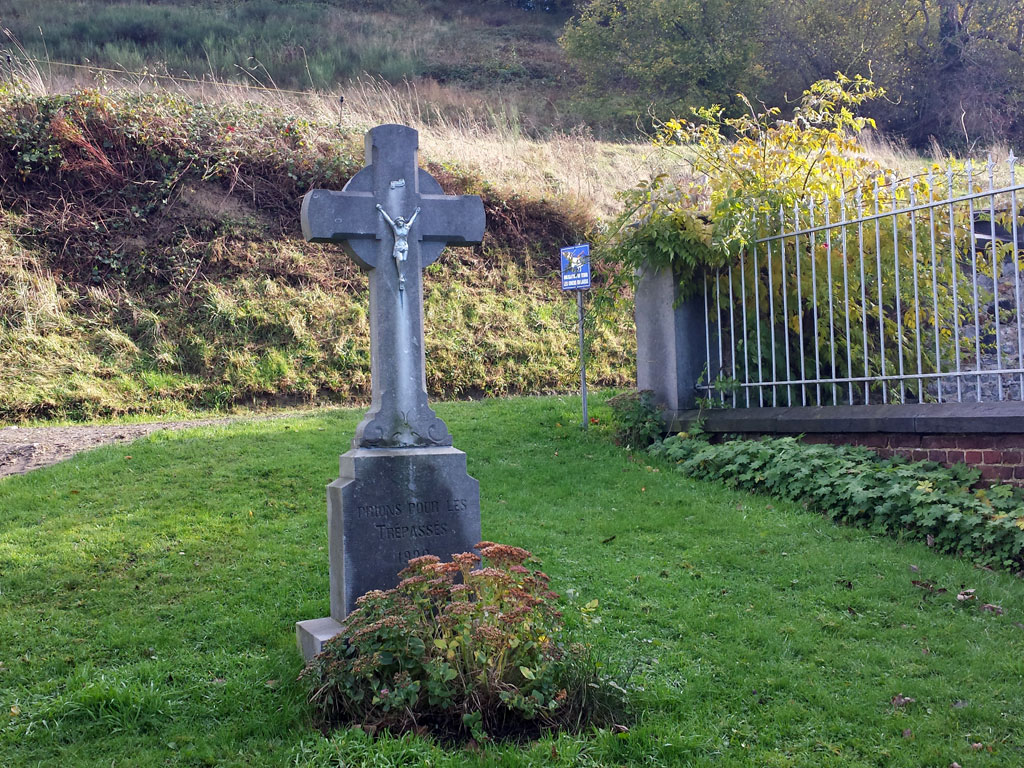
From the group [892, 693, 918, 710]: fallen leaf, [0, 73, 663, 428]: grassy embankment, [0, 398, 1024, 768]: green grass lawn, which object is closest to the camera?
[0, 398, 1024, 768]: green grass lawn

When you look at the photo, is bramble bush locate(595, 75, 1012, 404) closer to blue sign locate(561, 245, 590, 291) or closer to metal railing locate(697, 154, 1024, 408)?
metal railing locate(697, 154, 1024, 408)

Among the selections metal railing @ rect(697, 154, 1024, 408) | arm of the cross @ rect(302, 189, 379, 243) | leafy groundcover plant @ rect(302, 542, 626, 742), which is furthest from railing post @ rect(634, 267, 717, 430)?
leafy groundcover plant @ rect(302, 542, 626, 742)

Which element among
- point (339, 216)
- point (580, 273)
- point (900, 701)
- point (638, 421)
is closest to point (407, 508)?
point (339, 216)

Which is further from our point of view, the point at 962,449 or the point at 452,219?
the point at 962,449

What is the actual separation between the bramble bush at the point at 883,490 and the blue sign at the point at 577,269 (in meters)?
2.58

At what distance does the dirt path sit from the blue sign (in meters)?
4.00

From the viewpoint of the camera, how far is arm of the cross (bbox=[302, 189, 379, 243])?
485 centimetres

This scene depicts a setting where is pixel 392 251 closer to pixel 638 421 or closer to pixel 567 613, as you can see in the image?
pixel 567 613

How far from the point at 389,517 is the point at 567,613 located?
3.81ft

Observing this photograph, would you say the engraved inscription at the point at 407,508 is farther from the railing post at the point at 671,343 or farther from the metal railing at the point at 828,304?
the railing post at the point at 671,343

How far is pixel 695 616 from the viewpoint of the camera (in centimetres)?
494

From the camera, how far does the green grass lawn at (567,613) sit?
3621mm

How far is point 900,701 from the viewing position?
3.92m

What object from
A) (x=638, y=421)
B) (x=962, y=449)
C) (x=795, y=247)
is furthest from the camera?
(x=638, y=421)
